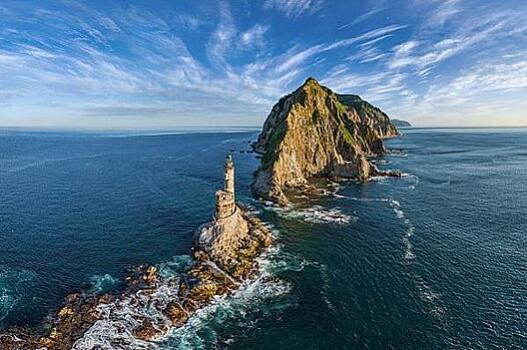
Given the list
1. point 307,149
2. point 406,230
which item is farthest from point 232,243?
point 307,149

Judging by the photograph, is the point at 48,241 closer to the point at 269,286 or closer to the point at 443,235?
the point at 269,286

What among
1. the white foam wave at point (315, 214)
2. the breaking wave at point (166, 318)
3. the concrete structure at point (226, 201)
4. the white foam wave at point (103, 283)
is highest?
the concrete structure at point (226, 201)

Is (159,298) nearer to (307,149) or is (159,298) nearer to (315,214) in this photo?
(315,214)

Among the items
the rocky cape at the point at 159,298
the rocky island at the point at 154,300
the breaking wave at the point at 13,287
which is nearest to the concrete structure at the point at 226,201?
the rocky island at the point at 154,300

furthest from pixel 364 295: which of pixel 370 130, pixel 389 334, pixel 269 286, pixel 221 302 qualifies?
pixel 370 130

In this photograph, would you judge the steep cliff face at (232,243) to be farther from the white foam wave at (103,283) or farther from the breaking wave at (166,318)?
the white foam wave at (103,283)

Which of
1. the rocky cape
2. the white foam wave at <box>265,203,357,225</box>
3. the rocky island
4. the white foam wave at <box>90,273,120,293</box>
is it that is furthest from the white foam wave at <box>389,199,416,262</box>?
the white foam wave at <box>90,273,120,293</box>

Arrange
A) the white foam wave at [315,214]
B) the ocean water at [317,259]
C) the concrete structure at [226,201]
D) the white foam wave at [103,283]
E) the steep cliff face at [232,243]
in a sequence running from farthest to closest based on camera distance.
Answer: the white foam wave at [315,214]
the concrete structure at [226,201]
the steep cliff face at [232,243]
the white foam wave at [103,283]
the ocean water at [317,259]

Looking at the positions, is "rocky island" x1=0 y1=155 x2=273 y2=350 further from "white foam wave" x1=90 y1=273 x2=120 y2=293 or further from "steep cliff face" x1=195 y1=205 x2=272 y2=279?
"white foam wave" x1=90 y1=273 x2=120 y2=293
